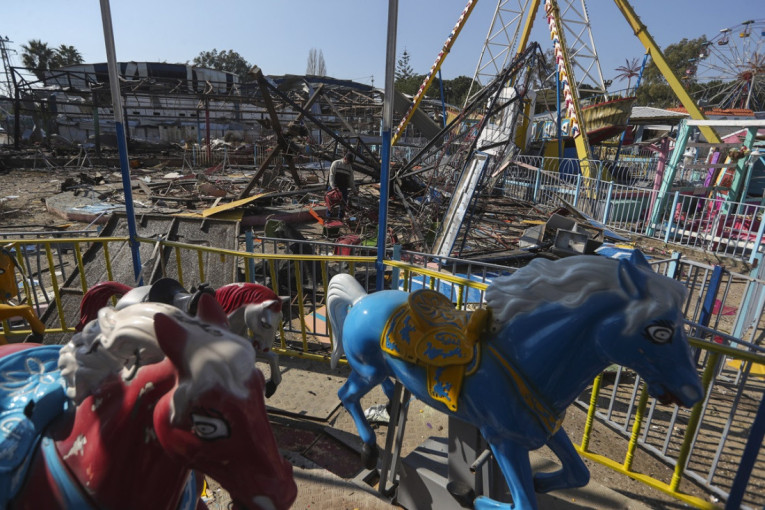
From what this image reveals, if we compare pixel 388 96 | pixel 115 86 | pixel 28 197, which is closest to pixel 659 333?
pixel 388 96

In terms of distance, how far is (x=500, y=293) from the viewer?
80.0 inches

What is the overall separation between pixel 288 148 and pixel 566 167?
1139 centimetres

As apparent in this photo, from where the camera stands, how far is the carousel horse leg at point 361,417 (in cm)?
284

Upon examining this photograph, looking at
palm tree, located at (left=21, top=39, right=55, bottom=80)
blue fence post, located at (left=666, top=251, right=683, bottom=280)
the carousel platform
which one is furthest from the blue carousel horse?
palm tree, located at (left=21, top=39, right=55, bottom=80)

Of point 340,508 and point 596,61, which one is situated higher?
point 596,61

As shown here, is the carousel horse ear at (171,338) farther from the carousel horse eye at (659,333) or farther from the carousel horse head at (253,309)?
the carousel horse eye at (659,333)

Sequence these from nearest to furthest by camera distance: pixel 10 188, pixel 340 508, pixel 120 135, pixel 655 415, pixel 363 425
→ pixel 340 508
pixel 363 425
pixel 120 135
pixel 655 415
pixel 10 188

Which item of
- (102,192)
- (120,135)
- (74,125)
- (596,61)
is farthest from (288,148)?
(74,125)

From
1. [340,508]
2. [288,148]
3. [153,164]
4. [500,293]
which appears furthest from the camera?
[153,164]

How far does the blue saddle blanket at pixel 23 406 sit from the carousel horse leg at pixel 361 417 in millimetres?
1745

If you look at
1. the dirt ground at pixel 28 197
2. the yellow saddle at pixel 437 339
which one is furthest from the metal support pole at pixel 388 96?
the dirt ground at pixel 28 197

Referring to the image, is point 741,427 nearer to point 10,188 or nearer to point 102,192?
point 102,192

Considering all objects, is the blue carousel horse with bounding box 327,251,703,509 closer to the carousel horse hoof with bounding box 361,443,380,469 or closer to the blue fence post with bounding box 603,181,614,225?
the carousel horse hoof with bounding box 361,443,380,469

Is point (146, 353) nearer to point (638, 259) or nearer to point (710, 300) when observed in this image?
point (638, 259)
